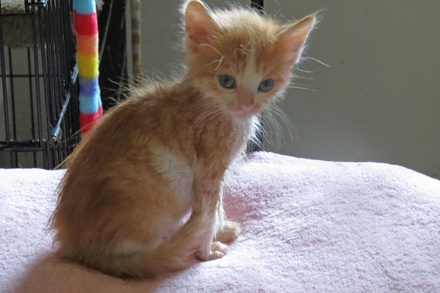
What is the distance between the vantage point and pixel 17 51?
2289mm

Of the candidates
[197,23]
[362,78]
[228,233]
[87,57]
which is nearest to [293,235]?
[228,233]

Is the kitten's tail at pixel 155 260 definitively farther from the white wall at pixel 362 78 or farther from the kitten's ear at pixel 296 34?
the white wall at pixel 362 78

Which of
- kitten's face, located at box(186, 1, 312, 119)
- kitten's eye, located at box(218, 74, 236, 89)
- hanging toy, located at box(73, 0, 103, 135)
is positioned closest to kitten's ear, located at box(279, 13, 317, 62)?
kitten's face, located at box(186, 1, 312, 119)

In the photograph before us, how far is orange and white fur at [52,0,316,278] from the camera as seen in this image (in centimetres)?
113

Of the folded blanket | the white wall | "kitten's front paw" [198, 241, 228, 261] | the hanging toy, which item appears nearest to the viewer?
the folded blanket

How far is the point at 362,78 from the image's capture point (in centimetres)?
227

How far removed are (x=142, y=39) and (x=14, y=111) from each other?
0.47 metres

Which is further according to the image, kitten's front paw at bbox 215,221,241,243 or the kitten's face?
kitten's front paw at bbox 215,221,241,243

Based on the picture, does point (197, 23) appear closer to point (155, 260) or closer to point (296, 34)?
point (296, 34)

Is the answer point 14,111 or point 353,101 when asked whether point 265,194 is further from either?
point 14,111

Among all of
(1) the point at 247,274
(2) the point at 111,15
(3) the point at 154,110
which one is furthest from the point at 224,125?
(2) the point at 111,15

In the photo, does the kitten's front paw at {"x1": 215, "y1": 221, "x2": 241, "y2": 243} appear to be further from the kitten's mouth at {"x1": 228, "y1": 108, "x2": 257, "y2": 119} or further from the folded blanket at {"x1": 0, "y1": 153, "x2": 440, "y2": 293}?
the kitten's mouth at {"x1": 228, "y1": 108, "x2": 257, "y2": 119}

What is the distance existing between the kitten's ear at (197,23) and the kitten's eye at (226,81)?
0.07 metres

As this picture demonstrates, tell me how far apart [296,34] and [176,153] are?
28cm
